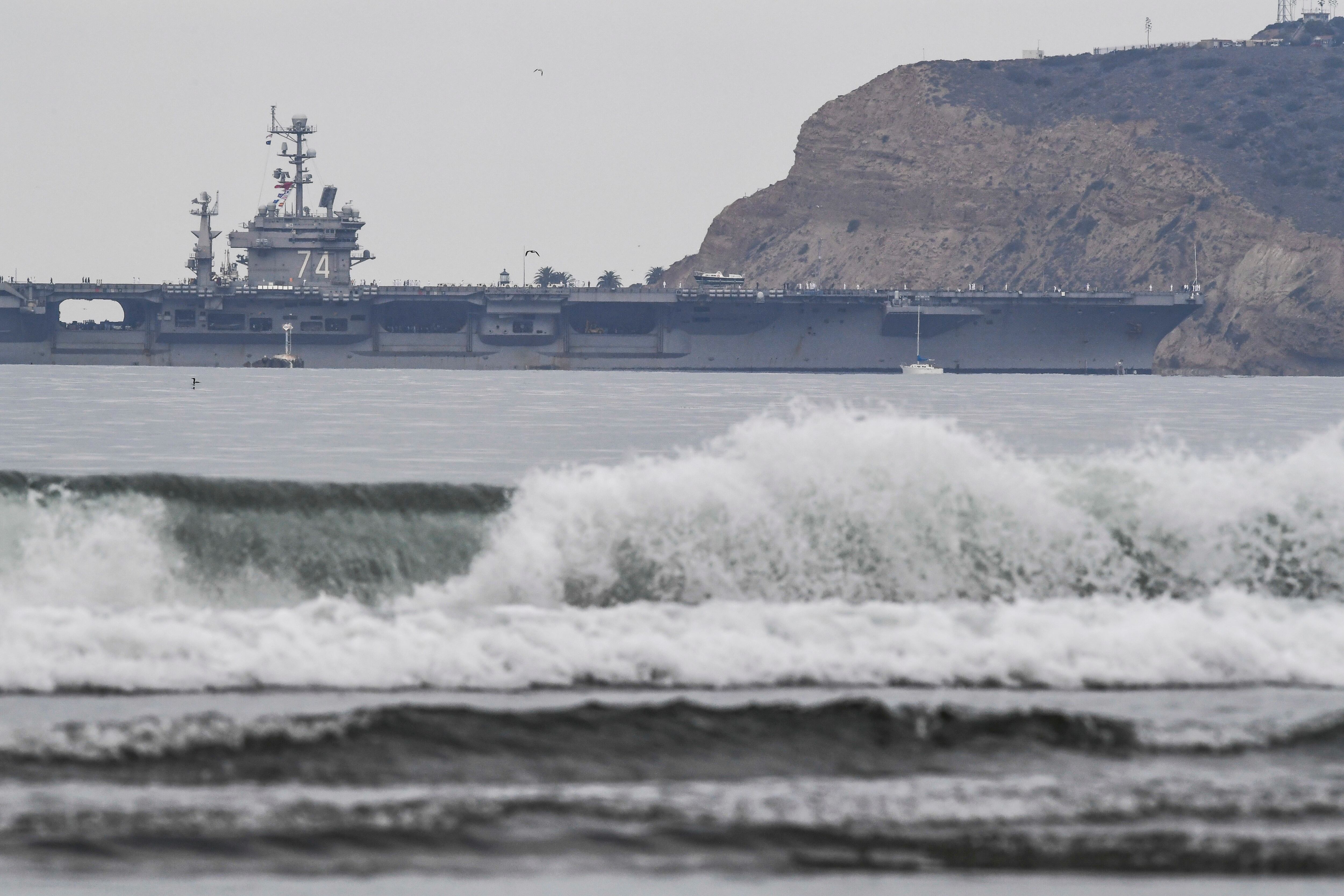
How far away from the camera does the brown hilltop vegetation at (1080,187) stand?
127 metres

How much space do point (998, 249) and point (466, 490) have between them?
130m

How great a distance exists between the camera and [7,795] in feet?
22.6

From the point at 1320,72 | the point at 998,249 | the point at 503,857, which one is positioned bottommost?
the point at 503,857

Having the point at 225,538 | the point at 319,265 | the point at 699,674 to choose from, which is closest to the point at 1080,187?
the point at 319,265

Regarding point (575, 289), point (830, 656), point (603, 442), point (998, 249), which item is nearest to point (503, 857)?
point (830, 656)

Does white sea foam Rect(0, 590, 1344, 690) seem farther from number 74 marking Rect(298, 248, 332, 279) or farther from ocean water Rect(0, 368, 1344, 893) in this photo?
number 74 marking Rect(298, 248, 332, 279)

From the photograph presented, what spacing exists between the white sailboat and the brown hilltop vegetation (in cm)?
2967

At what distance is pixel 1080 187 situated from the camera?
464 ft

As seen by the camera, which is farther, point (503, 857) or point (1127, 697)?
point (1127, 697)

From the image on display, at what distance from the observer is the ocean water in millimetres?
6355

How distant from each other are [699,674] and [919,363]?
84486 mm

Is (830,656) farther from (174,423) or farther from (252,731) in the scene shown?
(174,423)

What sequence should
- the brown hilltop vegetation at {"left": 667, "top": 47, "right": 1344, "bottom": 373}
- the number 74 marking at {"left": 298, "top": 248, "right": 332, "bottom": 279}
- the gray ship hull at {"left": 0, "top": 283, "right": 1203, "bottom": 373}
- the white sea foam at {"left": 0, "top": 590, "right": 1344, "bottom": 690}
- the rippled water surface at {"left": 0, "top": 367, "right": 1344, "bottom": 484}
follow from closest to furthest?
the white sea foam at {"left": 0, "top": 590, "right": 1344, "bottom": 690}
the rippled water surface at {"left": 0, "top": 367, "right": 1344, "bottom": 484}
the gray ship hull at {"left": 0, "top": 283, "right": 1203, "bottom": 373}
the number 74 marking at {"left": 298, "top": 248, "right": 332, "bottom": 279}
the brown hilltop vegetation at {"left": 667, "top": 47, "right": 1344, "bottom": 373}

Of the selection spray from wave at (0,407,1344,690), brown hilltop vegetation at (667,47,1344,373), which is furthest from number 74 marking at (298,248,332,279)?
spray from wave at (0,407,1344,690)
